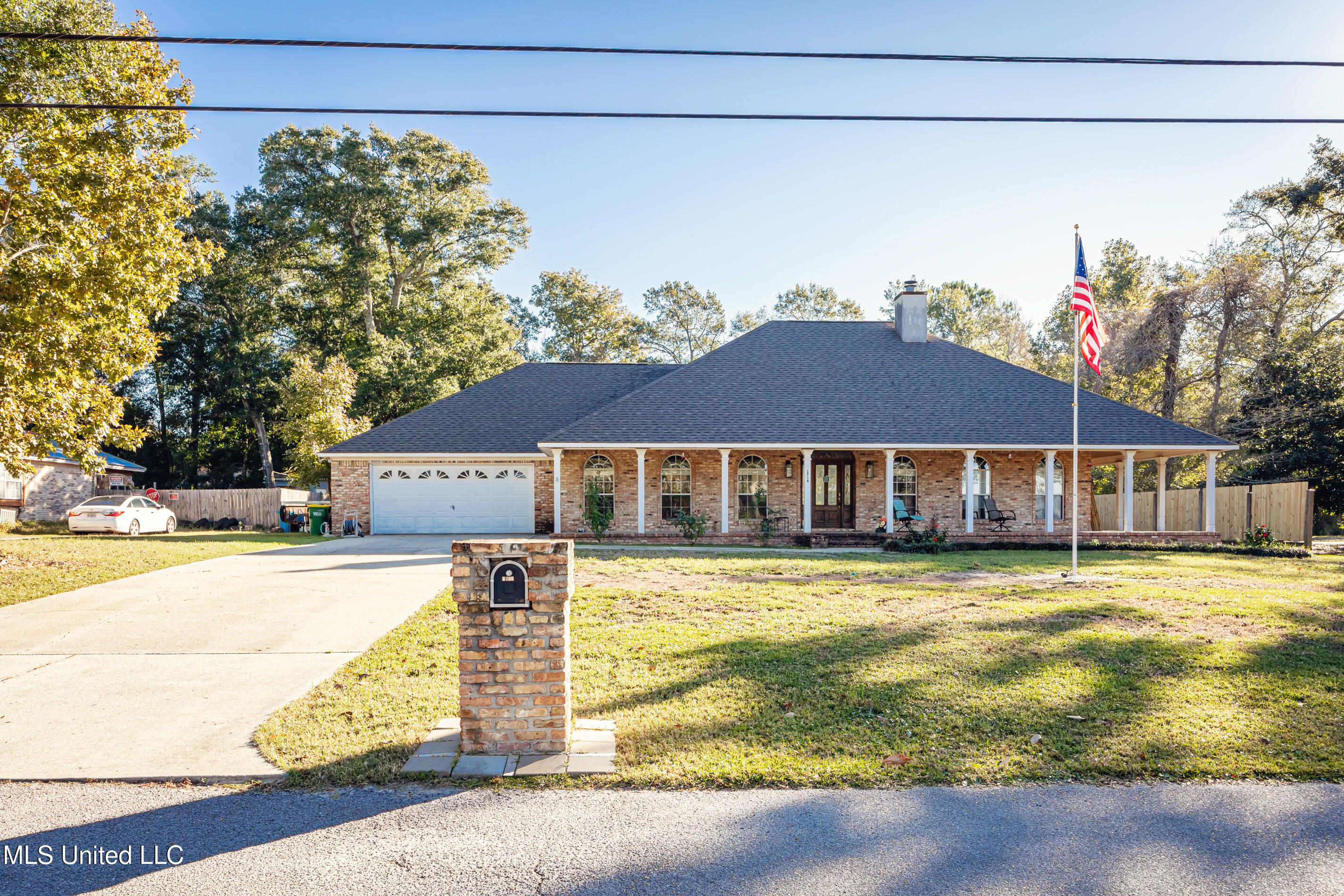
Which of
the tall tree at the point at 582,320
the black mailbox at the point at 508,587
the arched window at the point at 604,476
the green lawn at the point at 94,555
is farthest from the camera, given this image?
the tall tree at the point at 582,320

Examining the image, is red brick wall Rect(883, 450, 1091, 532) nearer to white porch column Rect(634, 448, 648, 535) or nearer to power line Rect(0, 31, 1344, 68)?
white porch column Rect(634, 448, 648, 535)

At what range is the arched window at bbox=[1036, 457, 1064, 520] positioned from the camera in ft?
63.7

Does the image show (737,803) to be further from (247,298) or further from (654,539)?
(247,298)

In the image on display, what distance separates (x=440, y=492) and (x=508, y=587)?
58.3 ft

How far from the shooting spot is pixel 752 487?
1947 cm

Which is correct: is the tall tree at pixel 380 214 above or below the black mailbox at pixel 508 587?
above

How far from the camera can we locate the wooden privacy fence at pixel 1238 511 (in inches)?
671

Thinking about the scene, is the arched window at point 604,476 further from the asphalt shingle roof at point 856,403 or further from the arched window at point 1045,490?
the arched window at point 1045,490

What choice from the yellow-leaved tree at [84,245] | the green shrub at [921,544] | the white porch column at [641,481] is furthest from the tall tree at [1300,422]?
the yellow-leaved tree at [84,245]

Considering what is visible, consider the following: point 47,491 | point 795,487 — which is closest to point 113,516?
point 47,491

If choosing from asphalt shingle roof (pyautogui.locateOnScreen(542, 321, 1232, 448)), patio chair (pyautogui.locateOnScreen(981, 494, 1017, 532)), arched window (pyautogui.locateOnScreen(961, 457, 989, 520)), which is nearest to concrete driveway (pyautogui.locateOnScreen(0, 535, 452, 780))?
asphalt shingle roof (pyautogui.locateOnScreen(542, 321, 1232, 448))

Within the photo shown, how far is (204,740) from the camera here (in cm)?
450

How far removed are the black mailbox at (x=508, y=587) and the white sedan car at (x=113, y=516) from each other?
2286 centimetres

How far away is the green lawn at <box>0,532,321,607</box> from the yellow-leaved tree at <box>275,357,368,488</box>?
421cm
